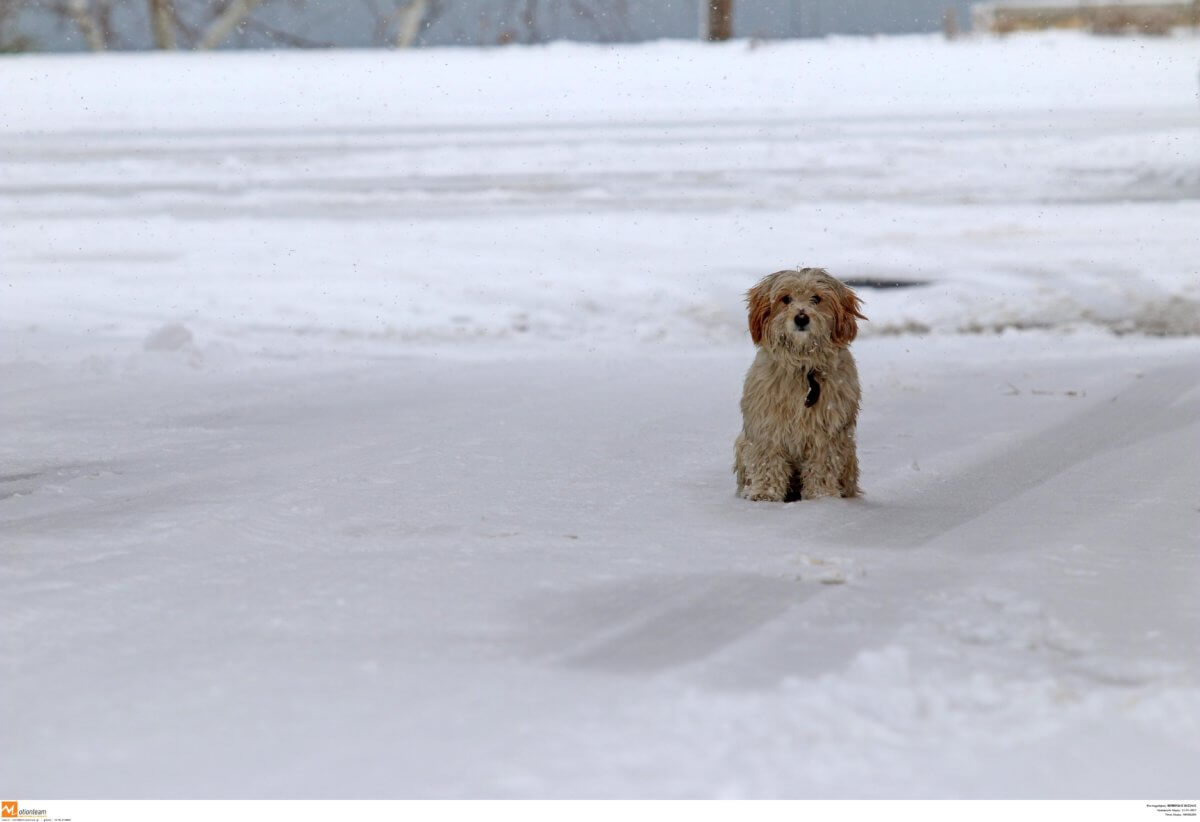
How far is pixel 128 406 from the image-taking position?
7.86 m

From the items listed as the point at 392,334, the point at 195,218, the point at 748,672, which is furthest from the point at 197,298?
the point at 748,672

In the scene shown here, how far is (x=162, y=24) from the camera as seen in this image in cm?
2309

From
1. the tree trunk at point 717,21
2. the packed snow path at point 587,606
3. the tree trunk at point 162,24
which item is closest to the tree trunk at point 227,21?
the tree trunk at point 162,24

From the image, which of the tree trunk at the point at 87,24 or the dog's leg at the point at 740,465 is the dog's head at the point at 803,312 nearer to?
the dog's leg at the point at 740,465

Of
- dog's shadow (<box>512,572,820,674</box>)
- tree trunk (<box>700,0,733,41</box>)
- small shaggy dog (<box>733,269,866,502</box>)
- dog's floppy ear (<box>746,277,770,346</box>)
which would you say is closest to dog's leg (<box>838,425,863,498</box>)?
small shaggy dog (<box>733,269,866,502</box>)

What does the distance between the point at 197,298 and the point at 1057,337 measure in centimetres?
594

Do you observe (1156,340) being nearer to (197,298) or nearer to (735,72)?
(197,298)

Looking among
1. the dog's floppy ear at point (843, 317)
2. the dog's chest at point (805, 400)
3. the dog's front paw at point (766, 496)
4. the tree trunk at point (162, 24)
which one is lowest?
the dog's front paw at point (766, 496)

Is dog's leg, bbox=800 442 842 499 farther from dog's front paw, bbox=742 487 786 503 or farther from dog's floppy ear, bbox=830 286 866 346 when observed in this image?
dog's floppy ear, bbox=830 286 866 346

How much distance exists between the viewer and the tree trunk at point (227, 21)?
22.4 metres

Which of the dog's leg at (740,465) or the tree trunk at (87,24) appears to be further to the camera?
the tree trunk at (87,24)

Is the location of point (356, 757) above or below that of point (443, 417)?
above

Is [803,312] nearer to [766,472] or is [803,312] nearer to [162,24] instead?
[766,472]

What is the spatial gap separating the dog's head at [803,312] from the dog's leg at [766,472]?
1.27ft
